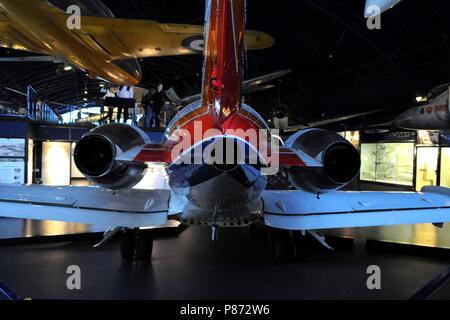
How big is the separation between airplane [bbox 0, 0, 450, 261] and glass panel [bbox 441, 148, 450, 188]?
26.1ft

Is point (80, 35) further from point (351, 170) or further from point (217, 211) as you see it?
point (351, 170)

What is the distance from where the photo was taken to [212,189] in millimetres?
3754

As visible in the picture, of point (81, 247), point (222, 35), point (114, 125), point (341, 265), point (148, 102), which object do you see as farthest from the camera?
point (148, 102)

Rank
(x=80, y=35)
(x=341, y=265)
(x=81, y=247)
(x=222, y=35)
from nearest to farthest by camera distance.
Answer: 1. (x=222, y=35)
2. (x=341, y=265)
3. (x=81, y=247)
4. (x=80, y=35)

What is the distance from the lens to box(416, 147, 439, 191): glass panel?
13008mm

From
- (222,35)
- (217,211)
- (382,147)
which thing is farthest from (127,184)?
(382,147)

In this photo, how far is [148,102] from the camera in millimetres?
13016

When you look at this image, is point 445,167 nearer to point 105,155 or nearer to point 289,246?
point 289,246

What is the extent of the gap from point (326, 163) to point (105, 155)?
2651 mm

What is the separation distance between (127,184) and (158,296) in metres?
1.53

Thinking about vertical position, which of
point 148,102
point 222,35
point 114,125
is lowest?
point 114,125

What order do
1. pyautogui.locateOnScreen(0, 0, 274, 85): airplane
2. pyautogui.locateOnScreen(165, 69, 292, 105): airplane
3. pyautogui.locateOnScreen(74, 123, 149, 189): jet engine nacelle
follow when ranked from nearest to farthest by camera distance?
pyautogui.locateOnScreen(74, 123, 149, 189): jet engine nacelle → pyautogui.locateOnScreen(0, 0, 274, 85): airplane → pyautogui.locateOnScreen(165, 69, 292, 105): airplane

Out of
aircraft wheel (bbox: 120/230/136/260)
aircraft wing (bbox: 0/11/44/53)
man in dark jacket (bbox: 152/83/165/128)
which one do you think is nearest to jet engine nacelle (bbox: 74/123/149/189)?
aircraft wheel (bbox: 120/230/136/260)

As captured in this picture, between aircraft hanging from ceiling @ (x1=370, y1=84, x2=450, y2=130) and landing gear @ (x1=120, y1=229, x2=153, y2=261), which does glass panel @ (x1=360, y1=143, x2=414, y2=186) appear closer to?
aircraft hanging from ceiling @ (x1=370, y1=84, x2=450, y2=130)
